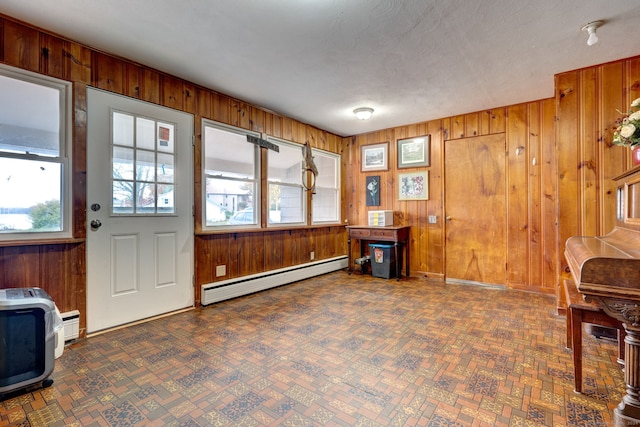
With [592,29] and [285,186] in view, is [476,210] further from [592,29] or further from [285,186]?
[285,186]

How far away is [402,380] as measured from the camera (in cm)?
184

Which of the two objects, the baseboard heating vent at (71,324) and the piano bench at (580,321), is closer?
the piano bench at (580,321)

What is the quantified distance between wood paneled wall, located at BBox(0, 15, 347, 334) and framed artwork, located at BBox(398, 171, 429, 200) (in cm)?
219

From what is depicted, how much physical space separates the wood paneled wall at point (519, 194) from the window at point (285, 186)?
74.2 inches

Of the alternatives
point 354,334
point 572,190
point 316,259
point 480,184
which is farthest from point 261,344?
point 480,184

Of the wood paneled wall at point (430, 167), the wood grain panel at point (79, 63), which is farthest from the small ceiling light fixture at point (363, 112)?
the wood grain panel at point (79, 63)

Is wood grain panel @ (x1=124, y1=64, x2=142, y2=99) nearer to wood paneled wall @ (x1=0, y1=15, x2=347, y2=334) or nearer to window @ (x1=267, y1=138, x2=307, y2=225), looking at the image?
wood paneled wall @ (x1=0, y1=15, x2=347, y2=334)

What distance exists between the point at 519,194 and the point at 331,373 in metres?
3.48

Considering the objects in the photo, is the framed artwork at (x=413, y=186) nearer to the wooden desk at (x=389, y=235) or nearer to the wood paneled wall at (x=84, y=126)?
the wooden desk at (x=389, y=235)

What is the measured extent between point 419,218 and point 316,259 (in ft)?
5.93

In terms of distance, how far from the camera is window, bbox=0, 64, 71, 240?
214 cm

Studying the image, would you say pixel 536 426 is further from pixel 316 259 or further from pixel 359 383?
pixel 316 259

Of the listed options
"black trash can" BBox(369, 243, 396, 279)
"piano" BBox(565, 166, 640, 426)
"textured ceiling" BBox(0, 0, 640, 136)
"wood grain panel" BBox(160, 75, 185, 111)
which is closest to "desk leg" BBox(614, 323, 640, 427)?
"piano" BBox(565, 166, 640, 426)

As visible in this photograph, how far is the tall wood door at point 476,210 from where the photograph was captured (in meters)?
4.07
